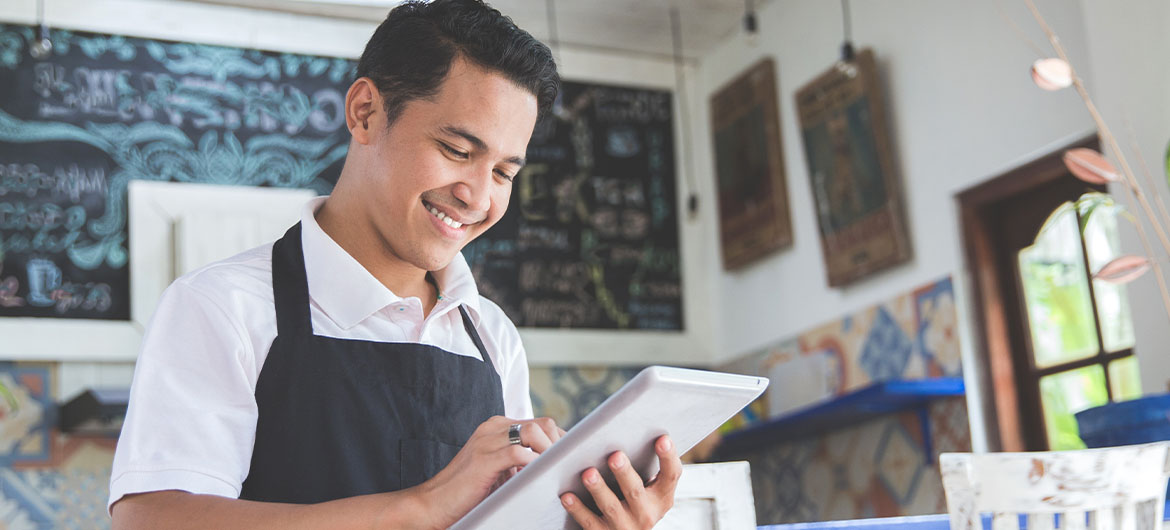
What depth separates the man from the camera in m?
1.21

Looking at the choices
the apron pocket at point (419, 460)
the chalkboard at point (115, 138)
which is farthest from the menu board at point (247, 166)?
the apron pocket at point (419, 460)

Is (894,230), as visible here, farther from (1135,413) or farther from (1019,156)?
(1135,413)

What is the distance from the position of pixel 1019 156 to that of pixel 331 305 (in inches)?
121

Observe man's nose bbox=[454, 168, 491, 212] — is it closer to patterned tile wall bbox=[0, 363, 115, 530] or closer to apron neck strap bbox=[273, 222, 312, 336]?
apron neck strap bbox=[273, 222, 312, 336]

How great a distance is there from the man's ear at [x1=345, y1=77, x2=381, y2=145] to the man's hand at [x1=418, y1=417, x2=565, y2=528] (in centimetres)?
47

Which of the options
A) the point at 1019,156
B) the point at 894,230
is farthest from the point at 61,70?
the point at 1019,156

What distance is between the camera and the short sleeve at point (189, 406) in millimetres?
1218

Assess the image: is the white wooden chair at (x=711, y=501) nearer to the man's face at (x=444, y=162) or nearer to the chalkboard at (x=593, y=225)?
the man's face at (x=444, y=162)

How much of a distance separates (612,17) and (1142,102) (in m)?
2.78

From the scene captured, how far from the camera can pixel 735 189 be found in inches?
Result: 219

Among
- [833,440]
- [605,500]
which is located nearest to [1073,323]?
[833,440]

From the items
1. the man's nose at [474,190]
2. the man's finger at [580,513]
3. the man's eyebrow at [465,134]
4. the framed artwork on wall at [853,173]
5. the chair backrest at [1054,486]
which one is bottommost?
the chair backrest at [1054,486]

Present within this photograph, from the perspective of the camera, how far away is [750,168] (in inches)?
214

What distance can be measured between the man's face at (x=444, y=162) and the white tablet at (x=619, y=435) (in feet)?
1.26
